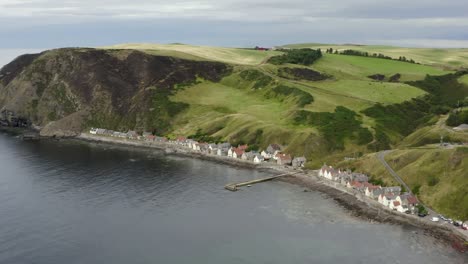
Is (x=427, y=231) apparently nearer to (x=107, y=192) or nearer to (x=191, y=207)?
(x=191, y=207)

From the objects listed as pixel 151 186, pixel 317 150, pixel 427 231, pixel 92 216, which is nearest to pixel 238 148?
pixel 317 150

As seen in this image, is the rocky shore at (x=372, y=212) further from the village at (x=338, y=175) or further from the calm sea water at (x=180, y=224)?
the calm sea water at (x=180, y=224)

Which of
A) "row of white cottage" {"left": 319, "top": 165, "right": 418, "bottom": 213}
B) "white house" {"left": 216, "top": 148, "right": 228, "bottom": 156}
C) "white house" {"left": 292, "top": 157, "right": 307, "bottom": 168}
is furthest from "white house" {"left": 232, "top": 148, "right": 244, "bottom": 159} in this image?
"row of white cottage" {"left": 319, "top": 165, "right": 418, "bottom": 213}

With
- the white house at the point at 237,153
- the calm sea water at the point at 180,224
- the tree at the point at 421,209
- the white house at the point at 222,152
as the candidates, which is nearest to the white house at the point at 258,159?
the white house at the point at 237,153

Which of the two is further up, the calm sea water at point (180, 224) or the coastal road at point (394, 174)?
the coastal road at point (394, 174)

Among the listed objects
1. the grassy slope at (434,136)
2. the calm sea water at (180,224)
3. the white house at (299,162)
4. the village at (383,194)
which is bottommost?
the calm sea water at (180,224)

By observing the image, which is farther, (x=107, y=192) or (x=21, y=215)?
(x=107, y=192)

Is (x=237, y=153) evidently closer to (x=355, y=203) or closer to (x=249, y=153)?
(x=249, y=153)
